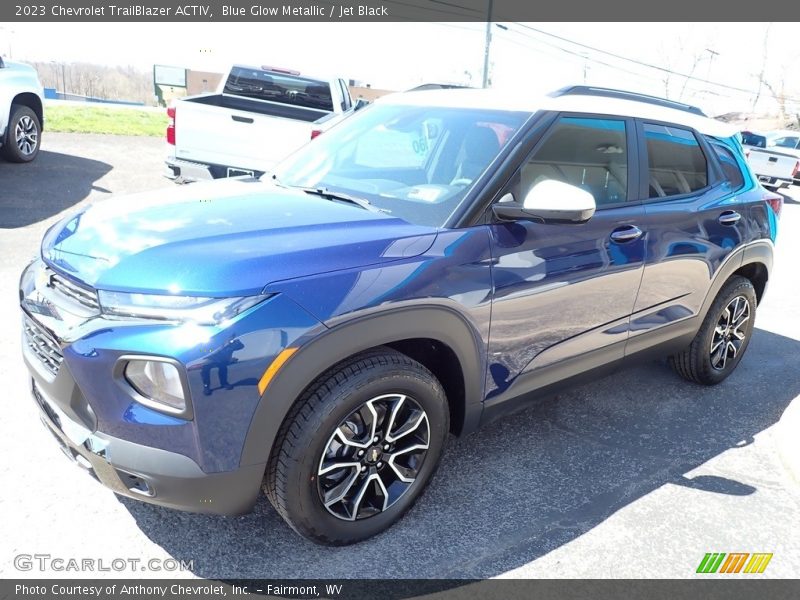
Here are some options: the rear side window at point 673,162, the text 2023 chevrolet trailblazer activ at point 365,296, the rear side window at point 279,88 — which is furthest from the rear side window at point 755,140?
the text 2023 chevrolet trailblazer activ at point 365,296

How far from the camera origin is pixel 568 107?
3.27 metres

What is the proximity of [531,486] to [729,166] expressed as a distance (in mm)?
2603

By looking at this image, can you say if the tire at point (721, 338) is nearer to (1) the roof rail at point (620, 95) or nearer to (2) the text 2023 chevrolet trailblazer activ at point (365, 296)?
(2) the text 2023 chevrolet trailblazer activ at point (365, 296)

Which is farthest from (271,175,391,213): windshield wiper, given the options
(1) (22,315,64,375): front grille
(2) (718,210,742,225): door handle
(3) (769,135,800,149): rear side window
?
(3) (769,135,800,149): rear side window

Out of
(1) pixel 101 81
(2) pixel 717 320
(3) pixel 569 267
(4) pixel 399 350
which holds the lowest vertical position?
(1) pixel 101 81

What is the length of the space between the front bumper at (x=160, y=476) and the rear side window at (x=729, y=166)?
11.7 ft

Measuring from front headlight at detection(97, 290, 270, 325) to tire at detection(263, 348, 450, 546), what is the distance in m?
0.43

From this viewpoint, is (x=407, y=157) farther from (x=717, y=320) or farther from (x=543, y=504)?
(x=717, y=320)

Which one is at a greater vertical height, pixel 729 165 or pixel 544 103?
pixel 544 103

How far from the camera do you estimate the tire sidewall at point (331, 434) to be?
7.79 ft

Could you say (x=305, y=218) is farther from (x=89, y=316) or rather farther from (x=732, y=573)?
(x=732, y=573)

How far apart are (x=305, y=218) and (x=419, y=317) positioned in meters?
0.63

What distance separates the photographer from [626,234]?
3.38 m

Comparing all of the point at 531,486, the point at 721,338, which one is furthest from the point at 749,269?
the point at 531,486
